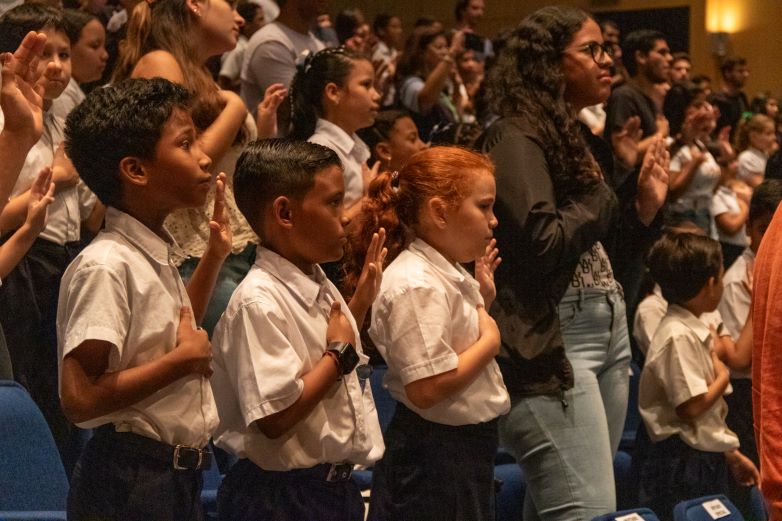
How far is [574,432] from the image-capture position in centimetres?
272

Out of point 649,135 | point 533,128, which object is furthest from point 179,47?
point 649,135

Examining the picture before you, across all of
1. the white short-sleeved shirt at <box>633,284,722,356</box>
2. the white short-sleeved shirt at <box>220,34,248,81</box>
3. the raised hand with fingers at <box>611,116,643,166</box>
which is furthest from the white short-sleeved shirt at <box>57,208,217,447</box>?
the white short-sleeved shirt at <box>220,34,248,81</box>

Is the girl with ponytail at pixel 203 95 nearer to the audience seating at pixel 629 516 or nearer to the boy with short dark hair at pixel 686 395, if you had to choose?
the audience seating at pixel 629 516

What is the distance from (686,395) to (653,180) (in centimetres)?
74

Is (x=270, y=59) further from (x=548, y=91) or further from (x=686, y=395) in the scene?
(x=686, y=395)

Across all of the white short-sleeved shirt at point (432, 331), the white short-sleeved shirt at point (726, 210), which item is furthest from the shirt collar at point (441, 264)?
the white short-sleeved shirt at point (726, 210)

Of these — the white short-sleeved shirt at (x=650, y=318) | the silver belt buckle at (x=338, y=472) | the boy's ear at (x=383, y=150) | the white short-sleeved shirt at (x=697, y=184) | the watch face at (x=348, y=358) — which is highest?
the watch face at (x=348, y=358)

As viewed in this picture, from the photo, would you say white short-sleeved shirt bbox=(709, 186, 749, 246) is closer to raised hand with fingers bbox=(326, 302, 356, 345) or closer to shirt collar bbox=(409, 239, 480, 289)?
shirt collar bbox=(409, 239, 480, 289)

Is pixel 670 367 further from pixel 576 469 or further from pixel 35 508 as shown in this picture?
pixel 35 508

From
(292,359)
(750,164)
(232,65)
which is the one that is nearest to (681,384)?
(292,359)

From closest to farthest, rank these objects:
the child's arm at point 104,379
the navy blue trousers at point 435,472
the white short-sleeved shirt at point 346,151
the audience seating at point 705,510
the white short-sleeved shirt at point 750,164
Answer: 1. the child's arm at point 104,379
2. the navy blue trousers at point 435,472
3. the audience seating at point 705,510
4. the white short-sleeved shirt at point 346,151
5. the white short-sleeved shirt at point 750,164

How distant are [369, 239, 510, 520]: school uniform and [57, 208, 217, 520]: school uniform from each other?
0.50 metres

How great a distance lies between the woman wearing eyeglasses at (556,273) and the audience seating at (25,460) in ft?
3.35

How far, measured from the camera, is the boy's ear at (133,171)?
7.12ft
